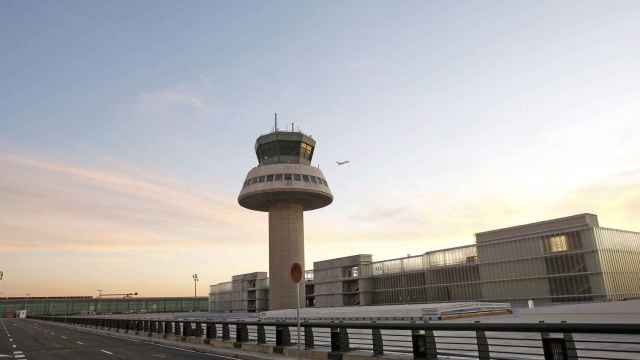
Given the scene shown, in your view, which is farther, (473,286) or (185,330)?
(473,286)

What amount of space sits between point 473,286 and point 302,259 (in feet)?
97.9

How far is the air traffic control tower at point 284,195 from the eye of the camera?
2825 inches

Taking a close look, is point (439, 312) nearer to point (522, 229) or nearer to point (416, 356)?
point (522, 229)

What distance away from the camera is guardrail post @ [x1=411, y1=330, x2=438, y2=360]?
1325 centimetres

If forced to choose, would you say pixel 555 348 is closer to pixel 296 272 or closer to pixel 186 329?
pixel 296 272

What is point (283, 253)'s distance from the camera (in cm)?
7125

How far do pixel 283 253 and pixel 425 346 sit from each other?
58.9m

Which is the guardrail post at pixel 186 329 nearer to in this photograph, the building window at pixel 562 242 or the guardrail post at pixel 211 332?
the guardrail post at pixel 211 332

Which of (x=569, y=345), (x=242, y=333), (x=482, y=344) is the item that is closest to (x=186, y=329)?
(x=242, y=333)

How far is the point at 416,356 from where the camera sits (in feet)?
44.2

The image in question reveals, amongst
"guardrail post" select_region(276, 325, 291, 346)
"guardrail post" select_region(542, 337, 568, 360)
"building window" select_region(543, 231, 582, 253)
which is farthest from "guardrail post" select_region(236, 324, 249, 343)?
"building window" select_region(543, 231, 582, 253)

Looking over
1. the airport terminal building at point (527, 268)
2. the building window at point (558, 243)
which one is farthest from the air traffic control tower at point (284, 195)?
the building window at point (558, 243)

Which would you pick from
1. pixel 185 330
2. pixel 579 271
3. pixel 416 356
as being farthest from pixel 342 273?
pixel 416 356

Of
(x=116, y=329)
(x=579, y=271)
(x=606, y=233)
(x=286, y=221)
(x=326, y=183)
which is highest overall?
(x=326, y=183)
